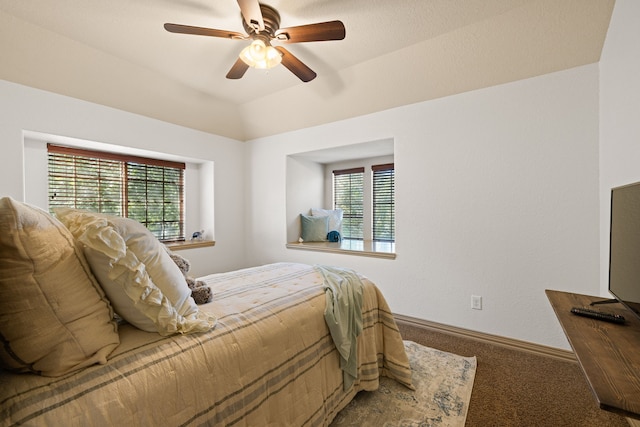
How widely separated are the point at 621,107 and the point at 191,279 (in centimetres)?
260

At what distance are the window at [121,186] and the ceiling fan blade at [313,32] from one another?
273cm

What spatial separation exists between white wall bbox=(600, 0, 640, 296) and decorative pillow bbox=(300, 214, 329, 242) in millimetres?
2925

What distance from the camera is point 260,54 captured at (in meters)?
1.93

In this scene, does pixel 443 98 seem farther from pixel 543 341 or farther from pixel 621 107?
pixel 543 341

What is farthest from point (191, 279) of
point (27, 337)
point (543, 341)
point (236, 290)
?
point (543, 341)

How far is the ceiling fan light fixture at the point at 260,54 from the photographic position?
191cm

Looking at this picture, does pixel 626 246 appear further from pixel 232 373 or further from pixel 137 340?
pixel 137 340

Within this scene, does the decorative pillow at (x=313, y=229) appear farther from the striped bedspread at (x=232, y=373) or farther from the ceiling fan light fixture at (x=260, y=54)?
the ceiling fan light fixture at (x=260, y=54)

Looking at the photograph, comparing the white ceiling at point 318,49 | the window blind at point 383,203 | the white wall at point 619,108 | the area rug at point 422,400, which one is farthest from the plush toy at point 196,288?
the window blind at point 383,203

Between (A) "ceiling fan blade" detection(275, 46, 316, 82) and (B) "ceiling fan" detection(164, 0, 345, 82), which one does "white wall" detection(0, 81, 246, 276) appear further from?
(A) "ceiling fan blade" detection(275, 46, 316, 82)

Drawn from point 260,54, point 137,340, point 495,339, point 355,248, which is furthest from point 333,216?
point 137,340

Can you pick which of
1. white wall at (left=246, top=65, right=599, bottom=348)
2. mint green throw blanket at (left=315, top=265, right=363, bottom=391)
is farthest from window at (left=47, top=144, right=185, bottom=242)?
mint green throw blanket at (left=315, top=265, right=363, bottom=391)

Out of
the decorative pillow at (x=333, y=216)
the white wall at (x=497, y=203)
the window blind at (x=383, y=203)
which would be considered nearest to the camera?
the white wall at (x=497, y=203)

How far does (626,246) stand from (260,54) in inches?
91.3
